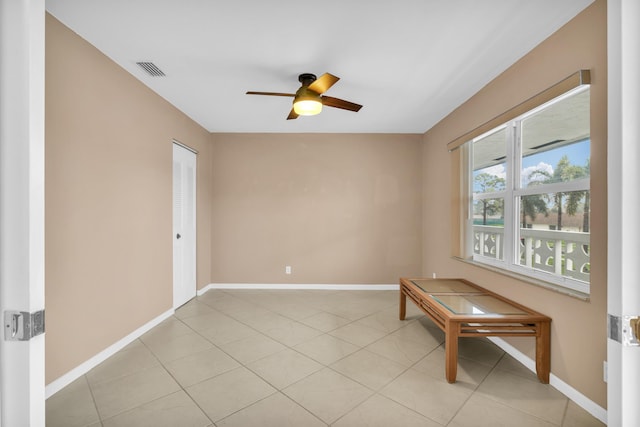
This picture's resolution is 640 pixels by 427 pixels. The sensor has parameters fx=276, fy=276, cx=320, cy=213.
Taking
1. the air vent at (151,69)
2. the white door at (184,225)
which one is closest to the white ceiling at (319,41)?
the air vent at (151,69)

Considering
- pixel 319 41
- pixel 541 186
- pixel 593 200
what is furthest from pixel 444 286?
pixel 319 41

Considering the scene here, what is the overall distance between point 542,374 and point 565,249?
1.83 m

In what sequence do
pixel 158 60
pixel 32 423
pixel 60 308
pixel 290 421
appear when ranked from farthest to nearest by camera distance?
pixel 158 60 → pixel 60 308 → pixel 290 421 → pixel 32 423

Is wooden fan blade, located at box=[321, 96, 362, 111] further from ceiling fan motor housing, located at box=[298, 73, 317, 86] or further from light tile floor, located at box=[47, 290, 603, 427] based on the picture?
light tile floor, located at box=[47, 290, 603, 427]

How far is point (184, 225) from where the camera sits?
3.78 m

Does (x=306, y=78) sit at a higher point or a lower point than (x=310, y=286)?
higher

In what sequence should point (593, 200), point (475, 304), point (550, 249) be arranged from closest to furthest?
point (593, 200)
point (475, 304)
point (550, 249)

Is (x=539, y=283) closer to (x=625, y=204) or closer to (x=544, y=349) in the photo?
(x=544, y=349)

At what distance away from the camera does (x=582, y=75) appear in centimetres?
174

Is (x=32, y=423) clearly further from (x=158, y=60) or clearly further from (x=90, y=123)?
(x=158, y=60)

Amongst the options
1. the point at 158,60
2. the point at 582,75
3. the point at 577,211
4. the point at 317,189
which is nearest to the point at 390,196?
the point at 317,189

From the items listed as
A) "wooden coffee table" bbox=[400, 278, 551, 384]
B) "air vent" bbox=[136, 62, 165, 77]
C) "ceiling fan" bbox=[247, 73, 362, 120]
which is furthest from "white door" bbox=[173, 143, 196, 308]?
"wooden coffee table" bbox=[400, 278, 551, 384]

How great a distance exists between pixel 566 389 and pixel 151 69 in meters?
4.16

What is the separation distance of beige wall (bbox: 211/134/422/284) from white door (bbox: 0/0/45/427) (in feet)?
12.5
